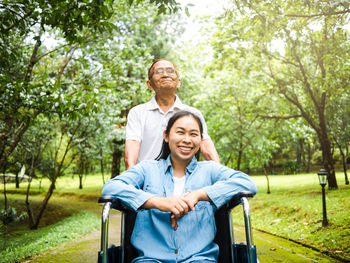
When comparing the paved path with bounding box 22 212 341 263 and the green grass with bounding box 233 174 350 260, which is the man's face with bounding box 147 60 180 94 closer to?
A: the paved path with bounding box 22 212 341 263

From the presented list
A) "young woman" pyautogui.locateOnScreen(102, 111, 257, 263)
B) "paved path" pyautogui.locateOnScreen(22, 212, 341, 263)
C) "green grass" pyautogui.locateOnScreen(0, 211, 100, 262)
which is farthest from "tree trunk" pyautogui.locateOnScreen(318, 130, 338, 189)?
"young woman" pyautogui.locateOnScreen(102, 111, 257, 263)

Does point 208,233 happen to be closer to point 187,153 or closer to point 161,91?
point 187,153

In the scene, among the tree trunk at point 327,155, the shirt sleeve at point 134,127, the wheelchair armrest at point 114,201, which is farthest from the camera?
the tree trunk at point 327,155

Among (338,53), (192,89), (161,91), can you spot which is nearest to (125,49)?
(338,53)

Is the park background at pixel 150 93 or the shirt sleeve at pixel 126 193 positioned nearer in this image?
the shirt sleeve at pixel 126 193

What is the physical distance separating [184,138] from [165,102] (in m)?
0.77

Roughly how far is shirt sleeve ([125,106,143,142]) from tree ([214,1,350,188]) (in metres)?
3.13

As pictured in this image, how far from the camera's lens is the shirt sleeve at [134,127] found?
2519 mm

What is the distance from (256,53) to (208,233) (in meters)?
8.83

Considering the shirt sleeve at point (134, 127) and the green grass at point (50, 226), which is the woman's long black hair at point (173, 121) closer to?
the shirt sleeve at point (134, 127)

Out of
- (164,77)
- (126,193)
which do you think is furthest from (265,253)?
(126,193)

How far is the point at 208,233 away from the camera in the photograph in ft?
5.92

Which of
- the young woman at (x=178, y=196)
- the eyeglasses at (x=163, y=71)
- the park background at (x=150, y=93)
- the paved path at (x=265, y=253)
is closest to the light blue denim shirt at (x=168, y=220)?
the young woman at (x=178, y=196)

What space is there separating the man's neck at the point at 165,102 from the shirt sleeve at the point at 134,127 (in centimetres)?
21
